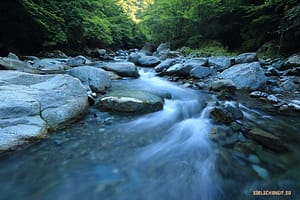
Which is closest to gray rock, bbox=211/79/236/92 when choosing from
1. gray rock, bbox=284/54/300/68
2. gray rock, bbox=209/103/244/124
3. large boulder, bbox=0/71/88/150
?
gray rock, bbox=209/103/244/124

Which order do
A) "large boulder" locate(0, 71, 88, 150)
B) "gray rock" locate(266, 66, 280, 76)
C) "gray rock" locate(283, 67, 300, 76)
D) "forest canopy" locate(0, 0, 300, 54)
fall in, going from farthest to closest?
"forest canopy" locate(0, 0, 300, 54), "gray rock" locate(266, 66, 280, 76), "gray rock" locate(283, 67, 300, 76), "large boulder" locate(0, 71, 88, 150)

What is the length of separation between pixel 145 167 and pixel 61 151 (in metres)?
1.08

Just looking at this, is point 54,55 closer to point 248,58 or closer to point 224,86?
point 224,86

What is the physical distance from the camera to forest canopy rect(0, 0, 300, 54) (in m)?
8.32

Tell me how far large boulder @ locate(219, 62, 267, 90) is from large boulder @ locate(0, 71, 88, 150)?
434 cm

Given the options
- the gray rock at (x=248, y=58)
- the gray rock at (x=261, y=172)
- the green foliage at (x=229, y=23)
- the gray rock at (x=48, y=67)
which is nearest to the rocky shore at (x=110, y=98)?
the gray rock at (x=261, y=172)

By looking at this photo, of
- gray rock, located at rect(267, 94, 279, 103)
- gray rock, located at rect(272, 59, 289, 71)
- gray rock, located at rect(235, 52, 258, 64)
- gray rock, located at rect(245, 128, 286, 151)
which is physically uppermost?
gray rock, located at rect(235, 52, 258, 64)

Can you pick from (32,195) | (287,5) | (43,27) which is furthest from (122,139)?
(43,27)

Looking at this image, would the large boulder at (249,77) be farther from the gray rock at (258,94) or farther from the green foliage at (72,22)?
the green foliage at (72,22)

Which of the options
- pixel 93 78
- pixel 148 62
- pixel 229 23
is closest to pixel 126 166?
pixel 93 78

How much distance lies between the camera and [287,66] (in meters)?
6.45

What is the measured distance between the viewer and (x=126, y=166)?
7.24 ft

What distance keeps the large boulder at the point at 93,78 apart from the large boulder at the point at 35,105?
1249mm

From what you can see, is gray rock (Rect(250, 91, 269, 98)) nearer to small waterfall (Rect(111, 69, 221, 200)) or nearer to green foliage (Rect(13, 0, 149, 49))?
small waterfall (Rect(111, 69, 221, 200))
